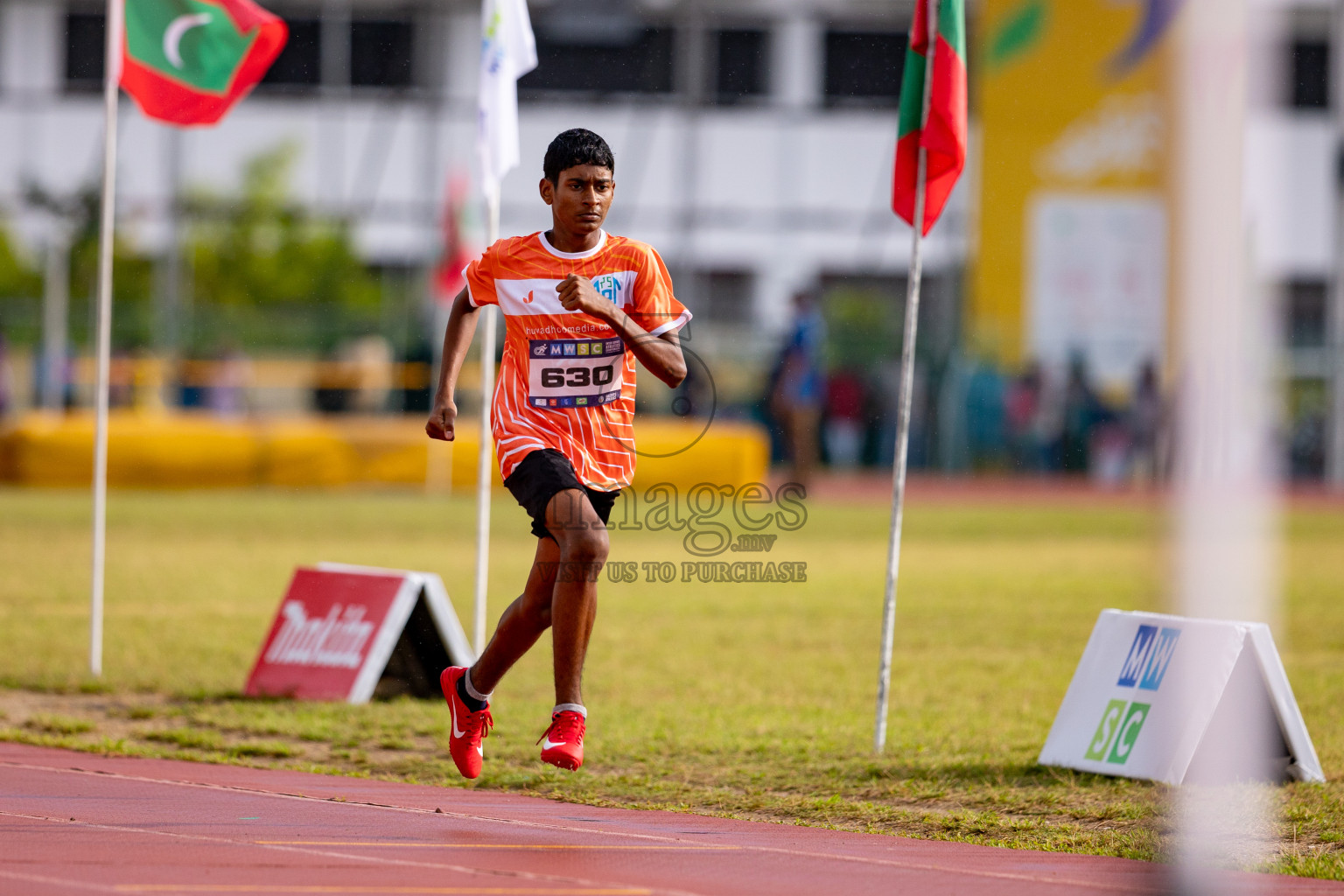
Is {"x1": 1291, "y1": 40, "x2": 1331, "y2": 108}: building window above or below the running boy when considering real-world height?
above

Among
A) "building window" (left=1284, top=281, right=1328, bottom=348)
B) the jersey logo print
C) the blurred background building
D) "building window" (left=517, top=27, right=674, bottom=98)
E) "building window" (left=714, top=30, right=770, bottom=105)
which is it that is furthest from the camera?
"building window" (left=714, top=30, right=770, bottom=105)

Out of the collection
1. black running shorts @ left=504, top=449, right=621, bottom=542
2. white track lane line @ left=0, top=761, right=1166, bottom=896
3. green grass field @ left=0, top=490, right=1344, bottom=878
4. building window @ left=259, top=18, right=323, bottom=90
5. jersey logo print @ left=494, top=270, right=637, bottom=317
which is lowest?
green grass field @ left=0, top=490, right=1344, bottom=878

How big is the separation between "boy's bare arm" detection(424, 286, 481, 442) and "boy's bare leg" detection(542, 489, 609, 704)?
0.54 m

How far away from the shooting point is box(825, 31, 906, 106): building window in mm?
38406

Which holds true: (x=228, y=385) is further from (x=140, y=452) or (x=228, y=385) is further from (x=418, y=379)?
(x=140, y=452)

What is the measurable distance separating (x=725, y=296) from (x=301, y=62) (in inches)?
435

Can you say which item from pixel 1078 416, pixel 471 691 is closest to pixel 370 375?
pixel 1078 416

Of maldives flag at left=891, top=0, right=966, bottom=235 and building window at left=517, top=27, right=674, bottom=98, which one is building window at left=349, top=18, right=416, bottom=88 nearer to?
building window at left=517, top=27, right=674, bottom=98

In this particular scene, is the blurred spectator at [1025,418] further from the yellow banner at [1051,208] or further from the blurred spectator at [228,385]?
the blurred spectator at [228,385]

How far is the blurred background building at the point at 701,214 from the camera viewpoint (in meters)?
30.0

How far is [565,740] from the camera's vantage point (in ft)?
18.3

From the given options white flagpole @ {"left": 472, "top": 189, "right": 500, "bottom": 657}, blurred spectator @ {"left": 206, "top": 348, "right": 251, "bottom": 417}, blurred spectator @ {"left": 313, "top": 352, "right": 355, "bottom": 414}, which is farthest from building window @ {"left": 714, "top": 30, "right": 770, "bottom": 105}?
white flagpole @ {"left": 472, "top": 189, "right": 500, "bottom": 657}

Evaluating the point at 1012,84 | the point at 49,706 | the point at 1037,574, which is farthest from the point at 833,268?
the point at 49,706

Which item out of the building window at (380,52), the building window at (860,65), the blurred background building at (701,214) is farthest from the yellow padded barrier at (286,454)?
the building window at (860,65)
